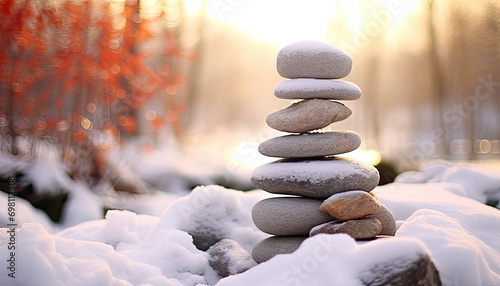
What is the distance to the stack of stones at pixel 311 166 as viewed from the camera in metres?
3.57

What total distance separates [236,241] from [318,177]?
4.37ft

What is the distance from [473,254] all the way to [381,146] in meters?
9.97

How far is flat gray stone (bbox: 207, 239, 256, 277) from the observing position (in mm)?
3729

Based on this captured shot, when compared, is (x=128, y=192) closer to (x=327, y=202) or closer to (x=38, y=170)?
(x=38, y=170)

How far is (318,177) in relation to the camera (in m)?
3.57

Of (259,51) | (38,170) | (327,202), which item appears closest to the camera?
(327,202)

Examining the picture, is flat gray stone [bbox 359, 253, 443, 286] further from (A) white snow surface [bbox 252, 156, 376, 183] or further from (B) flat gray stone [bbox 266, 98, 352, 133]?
(B) flat gray stone [bbox 266, 98, 352, 133]

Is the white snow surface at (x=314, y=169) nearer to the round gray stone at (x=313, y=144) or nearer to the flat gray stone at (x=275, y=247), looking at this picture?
the round gray stone at (x=313, y=144)

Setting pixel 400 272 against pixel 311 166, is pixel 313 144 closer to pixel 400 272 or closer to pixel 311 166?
pixel 311 166

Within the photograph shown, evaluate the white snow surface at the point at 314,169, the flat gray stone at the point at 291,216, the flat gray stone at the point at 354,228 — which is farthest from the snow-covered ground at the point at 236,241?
the white snow surface at the point at 314,169

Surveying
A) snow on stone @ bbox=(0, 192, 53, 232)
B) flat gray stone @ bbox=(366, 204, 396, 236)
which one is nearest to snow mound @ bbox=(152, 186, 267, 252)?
flat gray stone @ bbox=(366, 204, 396, 236)

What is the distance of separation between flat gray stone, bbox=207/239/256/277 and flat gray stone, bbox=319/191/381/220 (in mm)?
881

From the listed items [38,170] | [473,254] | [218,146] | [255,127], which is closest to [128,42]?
[38,170]

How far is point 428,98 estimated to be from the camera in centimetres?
1209
